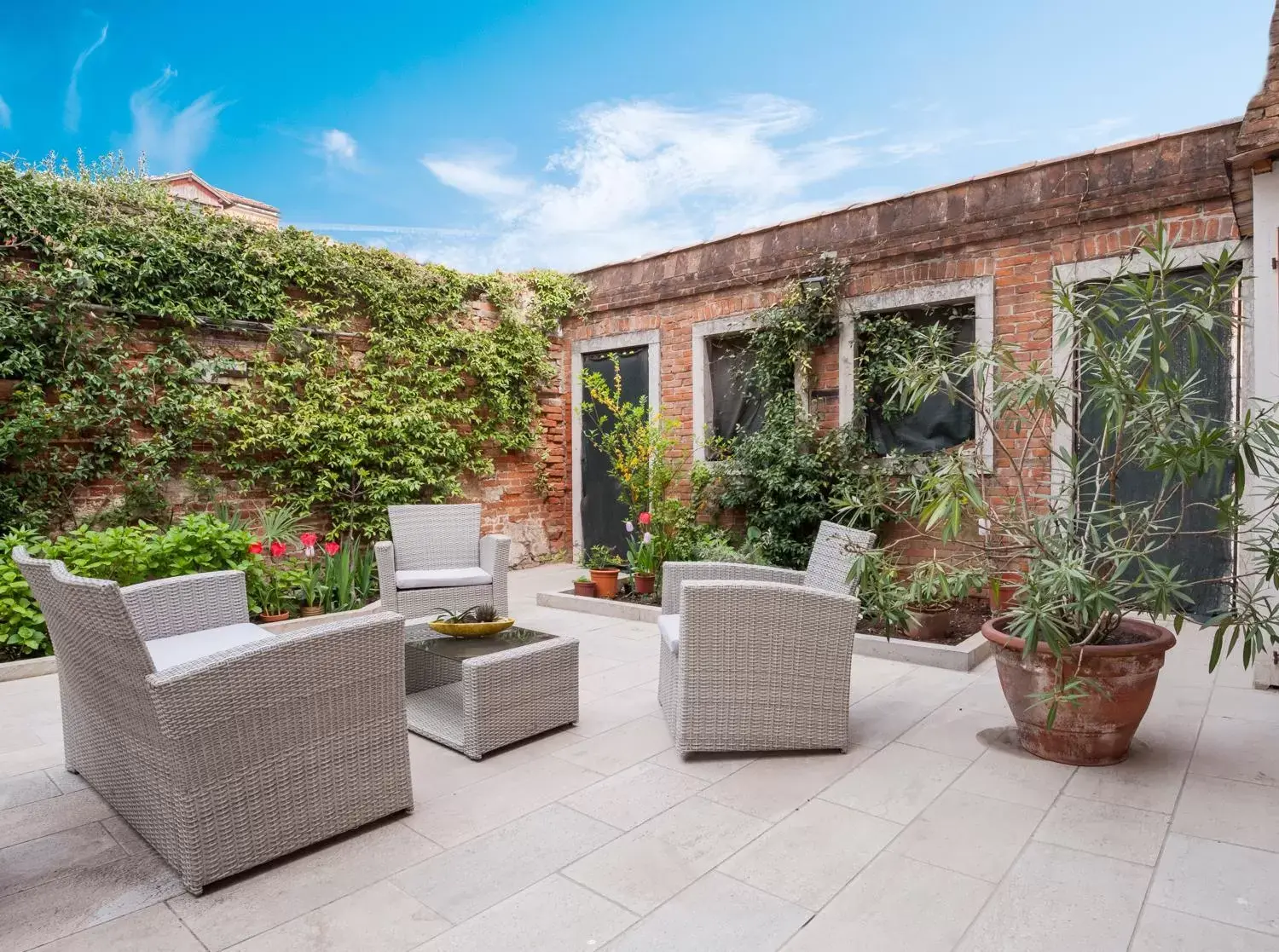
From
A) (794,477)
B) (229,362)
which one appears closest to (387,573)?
(229,362)

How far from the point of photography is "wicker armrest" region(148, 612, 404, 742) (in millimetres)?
1888

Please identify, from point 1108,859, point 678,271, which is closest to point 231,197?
point 678,271

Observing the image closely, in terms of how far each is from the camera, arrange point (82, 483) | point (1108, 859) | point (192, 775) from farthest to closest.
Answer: point (82, 483) < point (1108, 859) < point (192, 775)

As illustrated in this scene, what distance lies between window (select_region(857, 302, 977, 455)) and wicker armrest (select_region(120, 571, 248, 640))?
4.13 m

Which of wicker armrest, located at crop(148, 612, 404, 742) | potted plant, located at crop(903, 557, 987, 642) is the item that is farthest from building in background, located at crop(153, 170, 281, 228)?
potted plant, located at crop(903, 557, 987, 642)

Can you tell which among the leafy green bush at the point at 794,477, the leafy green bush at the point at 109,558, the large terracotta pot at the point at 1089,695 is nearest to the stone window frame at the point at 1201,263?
the leafy green bush at the point at 794,477

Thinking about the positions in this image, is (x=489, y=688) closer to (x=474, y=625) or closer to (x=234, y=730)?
(x=474, y=625)

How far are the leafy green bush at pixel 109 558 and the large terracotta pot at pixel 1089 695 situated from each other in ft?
12.7

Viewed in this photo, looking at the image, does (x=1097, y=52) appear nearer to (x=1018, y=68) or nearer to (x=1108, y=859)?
(x=1018, y=68)

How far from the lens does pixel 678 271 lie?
6855 mm

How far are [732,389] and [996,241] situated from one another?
2.36 metres

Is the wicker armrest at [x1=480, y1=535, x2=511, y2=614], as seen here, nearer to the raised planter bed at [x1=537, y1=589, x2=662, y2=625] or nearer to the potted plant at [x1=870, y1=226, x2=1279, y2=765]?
the raised planter bed at [x1=537, y1=589, x2=662, y2=625]

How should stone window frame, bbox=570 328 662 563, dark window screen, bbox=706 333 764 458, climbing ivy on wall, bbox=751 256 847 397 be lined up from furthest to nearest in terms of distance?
stone window frame, bbox=570 328 662 563, dark window screen, bbox=706 333 764 458, climbing ivy on wall, bbox=751 256 847 397

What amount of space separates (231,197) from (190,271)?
2665 mm
